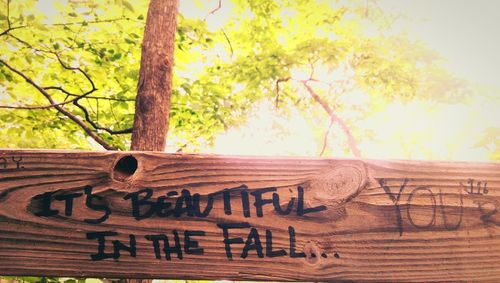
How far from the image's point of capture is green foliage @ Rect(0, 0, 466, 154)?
3.35 m

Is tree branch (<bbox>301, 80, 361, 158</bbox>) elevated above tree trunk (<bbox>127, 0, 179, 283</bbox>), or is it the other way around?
tree branch (<bbox>301, 80, 361, 158</bbox>)

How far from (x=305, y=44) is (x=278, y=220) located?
227 inches

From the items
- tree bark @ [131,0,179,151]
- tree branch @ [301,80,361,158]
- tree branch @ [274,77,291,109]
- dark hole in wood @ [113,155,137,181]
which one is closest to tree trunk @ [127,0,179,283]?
tree bark @ [131,0,179,151]

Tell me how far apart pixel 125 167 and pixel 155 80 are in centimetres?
170

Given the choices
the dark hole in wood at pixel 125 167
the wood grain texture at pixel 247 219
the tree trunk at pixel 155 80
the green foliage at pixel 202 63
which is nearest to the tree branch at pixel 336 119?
the green foliage at pixel 202 63

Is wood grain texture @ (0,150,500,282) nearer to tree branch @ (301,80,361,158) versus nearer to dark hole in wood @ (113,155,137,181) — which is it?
dark hole in wood @ (113,155,137,181)

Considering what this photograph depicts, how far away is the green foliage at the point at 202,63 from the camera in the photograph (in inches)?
132

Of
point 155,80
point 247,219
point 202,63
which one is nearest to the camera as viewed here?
point 247,219

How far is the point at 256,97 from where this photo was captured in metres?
6.39

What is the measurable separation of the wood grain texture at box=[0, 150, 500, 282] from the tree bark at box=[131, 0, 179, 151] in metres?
1.45

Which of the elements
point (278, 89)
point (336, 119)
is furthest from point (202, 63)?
point (336, 119)

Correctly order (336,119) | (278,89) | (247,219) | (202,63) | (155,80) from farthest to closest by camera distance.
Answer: (336,119) < (278,89) < (202,63) < (155,80) < (247,219)

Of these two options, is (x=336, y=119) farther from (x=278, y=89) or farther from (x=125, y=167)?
(x=125, y=167)

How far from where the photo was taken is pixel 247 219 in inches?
32.0
